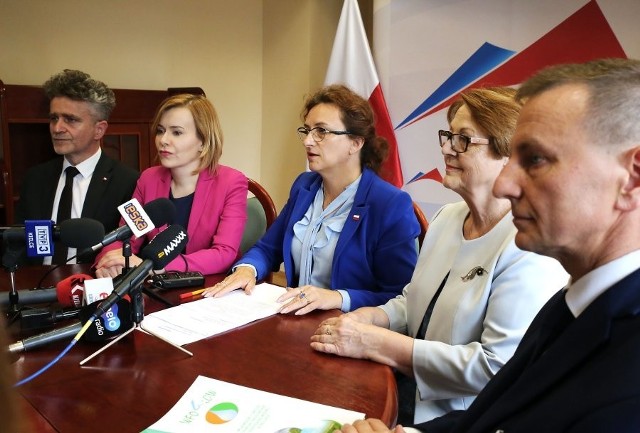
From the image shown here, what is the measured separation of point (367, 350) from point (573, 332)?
609mm

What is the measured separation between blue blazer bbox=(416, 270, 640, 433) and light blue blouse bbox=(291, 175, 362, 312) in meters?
1.19

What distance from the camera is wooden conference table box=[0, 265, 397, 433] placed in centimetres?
106

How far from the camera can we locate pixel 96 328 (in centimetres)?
136

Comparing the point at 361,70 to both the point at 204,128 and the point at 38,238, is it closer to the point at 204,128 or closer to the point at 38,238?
the point at 204,128

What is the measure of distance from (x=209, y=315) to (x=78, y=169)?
5.07 ft

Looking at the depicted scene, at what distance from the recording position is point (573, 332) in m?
0.78

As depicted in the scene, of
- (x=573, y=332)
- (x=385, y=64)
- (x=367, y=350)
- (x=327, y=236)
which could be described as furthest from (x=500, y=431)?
(x=385, y=64)

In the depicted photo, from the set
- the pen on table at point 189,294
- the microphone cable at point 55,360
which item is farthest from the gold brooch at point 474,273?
the microphone cable at point 55,360

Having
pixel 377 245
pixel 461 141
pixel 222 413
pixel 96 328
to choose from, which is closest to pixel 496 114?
pixel 461 141

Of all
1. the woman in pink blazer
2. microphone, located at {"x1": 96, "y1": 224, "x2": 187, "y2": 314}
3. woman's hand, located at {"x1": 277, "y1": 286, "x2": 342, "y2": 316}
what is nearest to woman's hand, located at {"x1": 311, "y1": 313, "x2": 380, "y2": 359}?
woman's hand, located at {"x1": 277, "y1": 286, "x2": 342, "y2": 316}

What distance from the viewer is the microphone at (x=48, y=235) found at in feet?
4.69

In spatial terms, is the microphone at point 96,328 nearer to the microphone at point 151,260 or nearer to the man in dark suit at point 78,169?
the microphone at point 151,260

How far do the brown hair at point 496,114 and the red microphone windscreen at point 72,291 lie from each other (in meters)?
1.16

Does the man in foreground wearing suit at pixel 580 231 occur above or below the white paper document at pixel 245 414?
above
